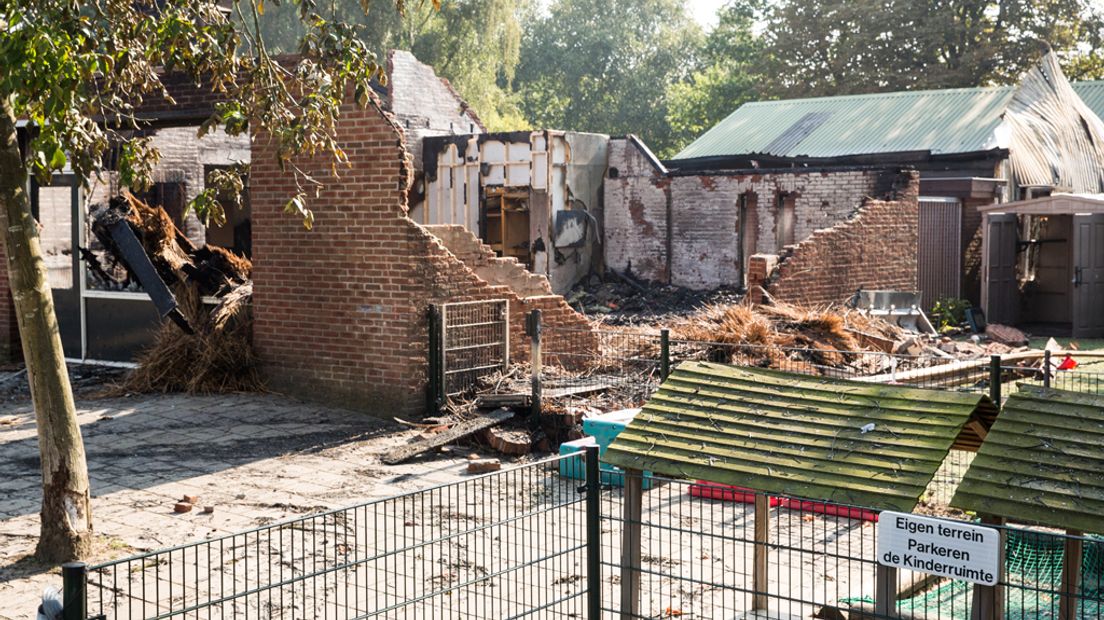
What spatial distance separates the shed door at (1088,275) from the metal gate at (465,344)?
491 inches

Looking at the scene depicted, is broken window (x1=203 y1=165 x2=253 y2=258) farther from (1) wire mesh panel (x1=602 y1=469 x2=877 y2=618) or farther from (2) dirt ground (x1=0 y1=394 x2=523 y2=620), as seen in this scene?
(1) wire mesh panel (x1=602 y1=469 x2=877 y2=618)

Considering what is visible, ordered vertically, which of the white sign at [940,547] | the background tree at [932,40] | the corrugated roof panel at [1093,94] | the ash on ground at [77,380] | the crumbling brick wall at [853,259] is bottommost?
the ash on ground at [77,380]

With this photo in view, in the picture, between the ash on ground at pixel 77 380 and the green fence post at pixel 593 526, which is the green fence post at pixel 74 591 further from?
the ash on ground at pixel 77 380

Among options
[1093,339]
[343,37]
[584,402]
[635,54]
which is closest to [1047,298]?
[1093,339]

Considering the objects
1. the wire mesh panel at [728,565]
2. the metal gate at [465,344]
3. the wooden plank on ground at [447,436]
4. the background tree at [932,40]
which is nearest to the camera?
the wire mesh panel at [728,565]

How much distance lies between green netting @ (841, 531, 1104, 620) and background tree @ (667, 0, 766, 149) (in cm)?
4081

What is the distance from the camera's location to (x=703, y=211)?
25.2 m

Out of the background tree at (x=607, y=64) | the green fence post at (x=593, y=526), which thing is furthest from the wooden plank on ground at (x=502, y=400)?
the background tree at (x=607, y=64)

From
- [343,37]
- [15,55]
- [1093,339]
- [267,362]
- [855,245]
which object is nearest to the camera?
[15,55]

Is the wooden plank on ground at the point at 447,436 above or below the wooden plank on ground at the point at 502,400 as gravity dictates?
below

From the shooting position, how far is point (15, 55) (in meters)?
6.70

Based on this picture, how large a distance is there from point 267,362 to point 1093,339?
14771mm

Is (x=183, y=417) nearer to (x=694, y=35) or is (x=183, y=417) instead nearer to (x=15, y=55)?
(x=15, y=55)

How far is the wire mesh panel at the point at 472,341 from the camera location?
12.7 metres
